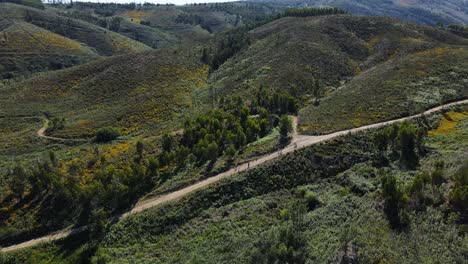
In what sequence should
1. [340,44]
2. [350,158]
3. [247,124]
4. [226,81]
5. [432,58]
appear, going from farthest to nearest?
1. [340,44]
2. [226,81]
3. [432,58]
4. [247,124]
5. [350,158]

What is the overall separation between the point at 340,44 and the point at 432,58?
30737 millimetres

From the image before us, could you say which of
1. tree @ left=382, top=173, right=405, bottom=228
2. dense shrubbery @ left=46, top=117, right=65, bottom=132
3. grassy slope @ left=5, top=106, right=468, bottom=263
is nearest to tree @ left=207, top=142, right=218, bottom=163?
grassy slope @ left=5, top=106, right=468, bottom=263

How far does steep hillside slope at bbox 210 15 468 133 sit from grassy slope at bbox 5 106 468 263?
14220mm

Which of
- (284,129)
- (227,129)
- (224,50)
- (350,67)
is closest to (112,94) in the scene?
(224,50)

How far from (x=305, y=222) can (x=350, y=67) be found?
242 feet

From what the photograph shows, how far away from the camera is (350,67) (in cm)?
10131

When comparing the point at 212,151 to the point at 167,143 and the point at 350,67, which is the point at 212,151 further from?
the point at 350,67

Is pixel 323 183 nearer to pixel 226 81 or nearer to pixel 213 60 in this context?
pixel 226 81

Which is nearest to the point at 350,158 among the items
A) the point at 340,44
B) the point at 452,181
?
the point at 452,181

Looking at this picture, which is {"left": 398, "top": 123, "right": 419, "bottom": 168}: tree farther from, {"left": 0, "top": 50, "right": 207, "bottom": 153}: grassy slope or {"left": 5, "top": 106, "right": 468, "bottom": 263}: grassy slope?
{"left": 0, "top": 50, "right": 207, "bottom": 153}: grassy slope

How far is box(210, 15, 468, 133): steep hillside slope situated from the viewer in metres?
71.9

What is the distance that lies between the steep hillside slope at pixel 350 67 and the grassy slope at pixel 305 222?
46.7 feet

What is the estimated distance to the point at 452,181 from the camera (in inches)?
1566

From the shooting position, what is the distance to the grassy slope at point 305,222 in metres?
Answer: 32.4
